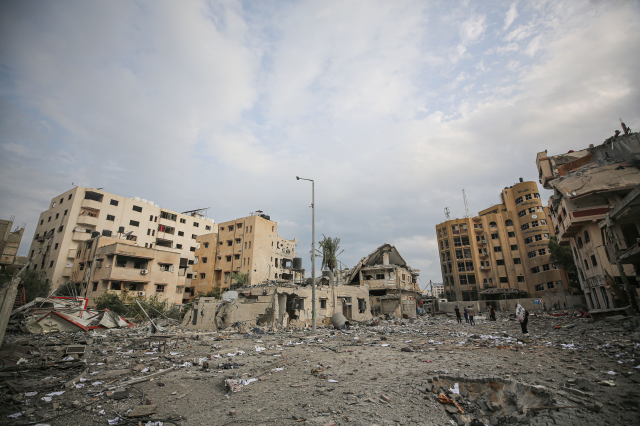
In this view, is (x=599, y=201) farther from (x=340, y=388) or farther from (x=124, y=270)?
(x=124, y=270)

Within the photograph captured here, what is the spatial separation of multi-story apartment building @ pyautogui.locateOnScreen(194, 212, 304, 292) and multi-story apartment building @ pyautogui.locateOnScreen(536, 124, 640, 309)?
32.8 m

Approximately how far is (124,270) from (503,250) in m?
57.2

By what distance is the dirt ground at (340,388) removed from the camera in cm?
463

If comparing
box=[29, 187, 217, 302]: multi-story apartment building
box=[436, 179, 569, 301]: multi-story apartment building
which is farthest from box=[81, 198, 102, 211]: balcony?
box=[436, 179, 569, 301]: multi-story apartment building

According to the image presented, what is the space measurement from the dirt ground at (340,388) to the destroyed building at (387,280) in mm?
26941

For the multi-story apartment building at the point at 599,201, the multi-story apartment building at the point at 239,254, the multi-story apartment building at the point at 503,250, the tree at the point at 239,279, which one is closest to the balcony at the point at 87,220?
the multi-story apartment building at the point at 239,254

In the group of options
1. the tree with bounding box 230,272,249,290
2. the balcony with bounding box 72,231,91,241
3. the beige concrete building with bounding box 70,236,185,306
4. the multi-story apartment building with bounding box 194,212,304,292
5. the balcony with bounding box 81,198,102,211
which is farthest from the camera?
the multi-story apartment building with bounding box 194,212,304,292

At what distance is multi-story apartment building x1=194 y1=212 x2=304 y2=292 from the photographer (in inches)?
1793

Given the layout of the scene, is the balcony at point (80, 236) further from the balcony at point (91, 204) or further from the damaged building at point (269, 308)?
the damaged building at point (269, 308)

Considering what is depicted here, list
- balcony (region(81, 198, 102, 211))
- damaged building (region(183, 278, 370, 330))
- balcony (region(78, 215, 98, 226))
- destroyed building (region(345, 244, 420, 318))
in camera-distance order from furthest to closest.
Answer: balcony (region(81, 198, 102, 211)) < balcony (region(78, 215, 98, 226)) < destroyed building (region(345, 244, 420, 318)) < damaged building (region(183, 278, 370, 330))

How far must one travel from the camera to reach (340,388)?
596cm

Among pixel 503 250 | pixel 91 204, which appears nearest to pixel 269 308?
pixel 91 204

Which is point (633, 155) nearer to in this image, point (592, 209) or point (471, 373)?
point (592, 209)

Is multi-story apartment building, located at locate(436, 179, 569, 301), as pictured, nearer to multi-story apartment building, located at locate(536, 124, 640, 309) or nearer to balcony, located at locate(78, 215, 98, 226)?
multi-story apartment building, located at locate(536, 124, 640, 309)
